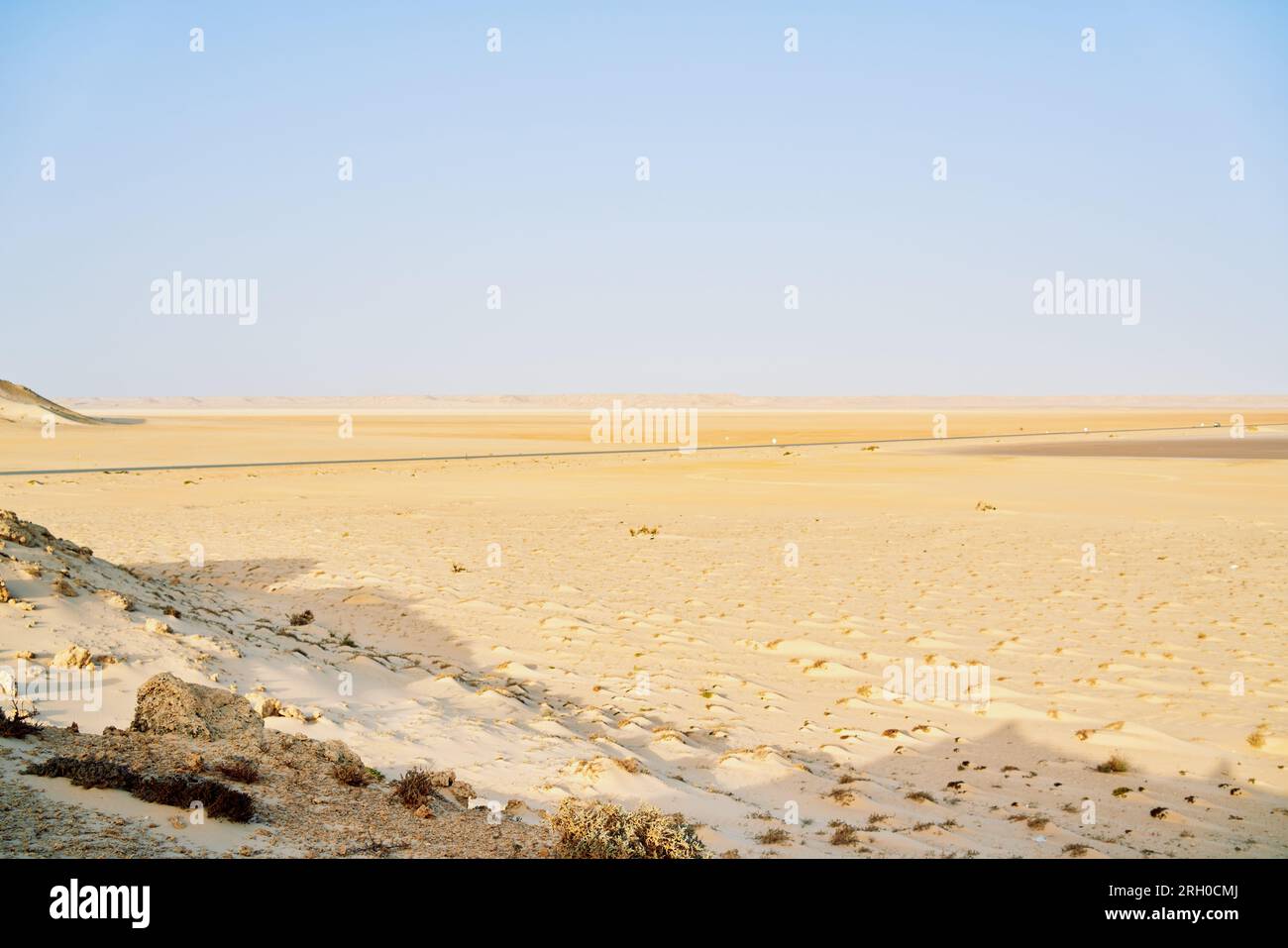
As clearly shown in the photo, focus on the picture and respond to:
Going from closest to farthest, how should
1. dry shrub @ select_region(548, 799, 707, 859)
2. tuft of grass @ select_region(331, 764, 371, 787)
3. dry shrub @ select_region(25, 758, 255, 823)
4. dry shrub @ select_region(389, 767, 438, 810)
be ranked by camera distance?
dry shrub @ select_region(548, 799, 707, 859) < dry shrub @ select_region(25, 758, 255, 823) < dry shrub @ select_region(389, 767, 438, 810) < tuft of grass @ select_region(331, 764, 371, 787)

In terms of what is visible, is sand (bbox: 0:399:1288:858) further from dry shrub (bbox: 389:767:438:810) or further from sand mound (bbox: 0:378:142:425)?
sand mound (bbox: 0:378:142:425)

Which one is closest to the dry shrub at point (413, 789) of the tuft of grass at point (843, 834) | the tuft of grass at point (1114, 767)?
the tuft of grass at point (843, 834)

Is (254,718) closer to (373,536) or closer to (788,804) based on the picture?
(788,804)

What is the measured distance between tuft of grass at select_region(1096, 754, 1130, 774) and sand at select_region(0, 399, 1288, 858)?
6 centimetres

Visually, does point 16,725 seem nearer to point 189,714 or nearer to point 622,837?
point 189,714

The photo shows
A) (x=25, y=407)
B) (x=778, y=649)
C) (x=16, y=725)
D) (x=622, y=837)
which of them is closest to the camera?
(x=622, y=837)

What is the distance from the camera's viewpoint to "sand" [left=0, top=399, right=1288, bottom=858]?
25.7 feet

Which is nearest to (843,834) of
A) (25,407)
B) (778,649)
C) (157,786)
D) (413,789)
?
(413,789)

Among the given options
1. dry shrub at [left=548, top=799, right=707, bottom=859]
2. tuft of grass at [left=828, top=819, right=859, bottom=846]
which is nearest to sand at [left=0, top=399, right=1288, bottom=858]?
tuft of grass at [left=828, top=819, right=859, bottom=846]

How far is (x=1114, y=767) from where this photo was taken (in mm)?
8750

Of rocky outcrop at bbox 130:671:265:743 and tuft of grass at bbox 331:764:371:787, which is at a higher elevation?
rocky outcrop at bbox 130:671:265:743

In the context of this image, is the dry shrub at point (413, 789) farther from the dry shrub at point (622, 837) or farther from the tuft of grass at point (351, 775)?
the dry shrub at point (622, 837)

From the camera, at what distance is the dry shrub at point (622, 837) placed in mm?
5641

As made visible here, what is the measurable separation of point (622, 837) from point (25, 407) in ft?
306
